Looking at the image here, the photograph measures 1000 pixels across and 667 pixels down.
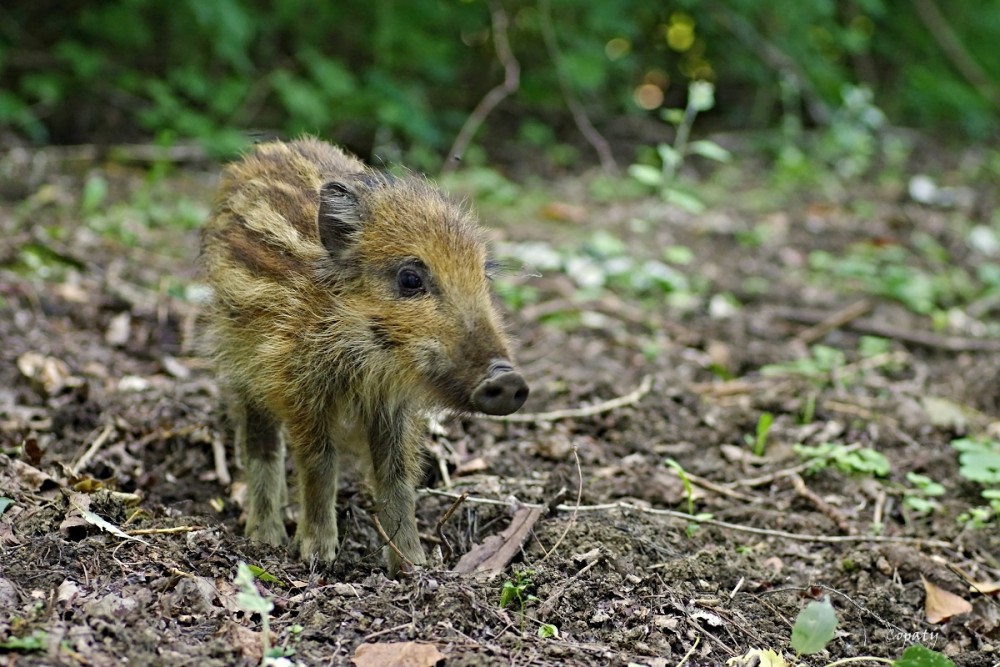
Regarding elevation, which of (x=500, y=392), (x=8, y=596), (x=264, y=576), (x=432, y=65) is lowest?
(x=264, y=576)

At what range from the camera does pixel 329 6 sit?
33.6 ft

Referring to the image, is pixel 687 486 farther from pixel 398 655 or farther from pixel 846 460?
pixel 398 655

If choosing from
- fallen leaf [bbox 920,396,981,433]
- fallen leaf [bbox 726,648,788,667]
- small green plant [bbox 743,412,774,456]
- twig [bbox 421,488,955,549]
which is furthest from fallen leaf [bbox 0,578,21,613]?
fallen leaf [bbox 920,396,981,433]

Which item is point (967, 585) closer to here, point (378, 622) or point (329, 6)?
point (378, 622)

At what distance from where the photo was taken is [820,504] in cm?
454

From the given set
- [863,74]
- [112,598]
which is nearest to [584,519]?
[112,598]

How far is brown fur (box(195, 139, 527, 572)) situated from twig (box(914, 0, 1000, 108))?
1034 cm

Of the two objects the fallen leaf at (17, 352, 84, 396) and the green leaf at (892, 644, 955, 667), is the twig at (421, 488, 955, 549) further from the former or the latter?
the fallen leaf at (17, 352, 84, 396)

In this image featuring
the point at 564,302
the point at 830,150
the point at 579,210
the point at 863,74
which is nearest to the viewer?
the point at 564,302

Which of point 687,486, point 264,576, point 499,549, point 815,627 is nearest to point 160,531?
point 264,576

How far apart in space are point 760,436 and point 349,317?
215 centimetres

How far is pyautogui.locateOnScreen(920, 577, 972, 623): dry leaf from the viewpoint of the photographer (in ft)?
12.5

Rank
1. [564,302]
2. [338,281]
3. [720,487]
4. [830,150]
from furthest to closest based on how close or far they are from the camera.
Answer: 1. [830,150]
2. [564,302]
3. [720,487]
4. [338,281]

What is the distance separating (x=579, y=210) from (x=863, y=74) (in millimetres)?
6385
